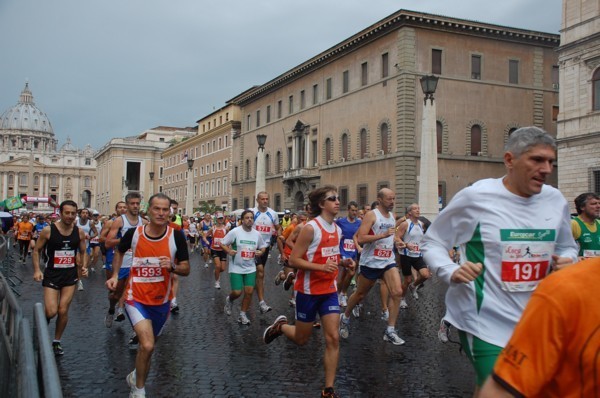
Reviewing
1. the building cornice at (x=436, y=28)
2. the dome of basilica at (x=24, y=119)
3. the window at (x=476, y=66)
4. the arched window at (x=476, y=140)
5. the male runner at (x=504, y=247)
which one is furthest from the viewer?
the dome of basilica at (x=24, y=119)

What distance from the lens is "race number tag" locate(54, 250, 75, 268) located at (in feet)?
25.1

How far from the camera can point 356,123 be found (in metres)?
43.9

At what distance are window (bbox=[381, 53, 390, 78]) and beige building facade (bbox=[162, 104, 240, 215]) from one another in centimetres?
2627

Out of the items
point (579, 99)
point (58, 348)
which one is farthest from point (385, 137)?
point (58, 348)

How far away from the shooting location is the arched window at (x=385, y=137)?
40375 mm

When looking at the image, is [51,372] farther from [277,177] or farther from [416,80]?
[277,177]

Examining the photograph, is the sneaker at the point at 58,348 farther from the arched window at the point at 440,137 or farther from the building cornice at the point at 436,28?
the building cornice at the point at 436,28

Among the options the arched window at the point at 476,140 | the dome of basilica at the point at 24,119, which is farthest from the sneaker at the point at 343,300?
the dome of basilica at the point at 24,119

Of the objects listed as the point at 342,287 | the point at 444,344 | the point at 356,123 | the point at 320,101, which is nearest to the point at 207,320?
the point at 342,287

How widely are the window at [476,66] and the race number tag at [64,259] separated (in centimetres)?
3702

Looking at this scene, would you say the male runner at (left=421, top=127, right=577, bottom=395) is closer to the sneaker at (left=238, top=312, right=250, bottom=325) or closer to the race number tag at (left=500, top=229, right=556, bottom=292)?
the race number tag at (left=500, top=229, right=556, bottom=292)

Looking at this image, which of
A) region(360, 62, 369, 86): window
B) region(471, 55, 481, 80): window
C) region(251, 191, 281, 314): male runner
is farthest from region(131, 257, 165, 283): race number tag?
region(360, 62, 369, 86): window

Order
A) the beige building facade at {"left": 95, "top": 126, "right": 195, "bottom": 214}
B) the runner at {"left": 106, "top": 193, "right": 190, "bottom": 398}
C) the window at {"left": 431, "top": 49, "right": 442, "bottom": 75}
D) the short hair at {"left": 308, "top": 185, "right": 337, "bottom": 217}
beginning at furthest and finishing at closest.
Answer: the beige building facade at {"left": 95, "top": 126, "right": 195, "bottom": 214} < the window at {"left": 431, "top": 49, "right": 442, "bottom": 75} < the short hair at {"left": 308, "top": 185, "right": 337, "bottom": 217} < the runner at {"left": 106, "top": 193, "right": 190, "bottom": 398}

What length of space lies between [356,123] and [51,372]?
42.0m
